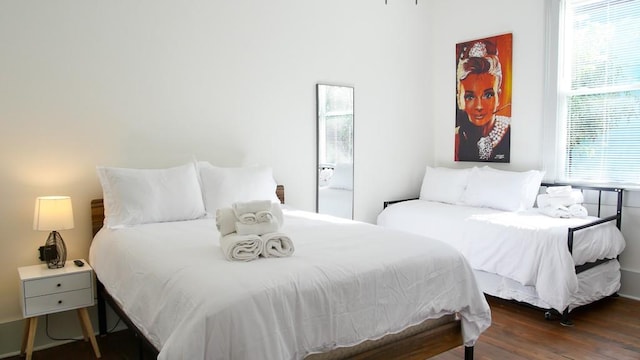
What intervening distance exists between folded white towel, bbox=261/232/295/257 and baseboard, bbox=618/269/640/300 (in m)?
3.09

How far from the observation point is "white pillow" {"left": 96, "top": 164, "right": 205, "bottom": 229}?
2896 millimetres

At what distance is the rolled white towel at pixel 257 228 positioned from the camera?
2252 mm

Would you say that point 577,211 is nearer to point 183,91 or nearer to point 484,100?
point 484,100

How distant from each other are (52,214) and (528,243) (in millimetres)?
3079

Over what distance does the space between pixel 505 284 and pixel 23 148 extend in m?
3.40

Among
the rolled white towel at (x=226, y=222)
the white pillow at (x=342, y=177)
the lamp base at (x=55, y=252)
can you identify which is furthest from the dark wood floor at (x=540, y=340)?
the white pillow at (x=342, y=177)

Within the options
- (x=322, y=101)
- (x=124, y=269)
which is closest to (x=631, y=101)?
(x=322, y=101)

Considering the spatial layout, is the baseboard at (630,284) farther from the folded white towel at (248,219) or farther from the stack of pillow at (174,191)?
the folded white towel at (248,219)

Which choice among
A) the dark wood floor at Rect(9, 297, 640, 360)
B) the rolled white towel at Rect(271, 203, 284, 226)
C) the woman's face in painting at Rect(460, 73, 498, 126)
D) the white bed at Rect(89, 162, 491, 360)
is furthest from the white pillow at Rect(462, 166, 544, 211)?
the rolled white towel at Rect(271, 203, 284, 226)

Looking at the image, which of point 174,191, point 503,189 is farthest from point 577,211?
point 174,191

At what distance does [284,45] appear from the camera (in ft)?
12.9

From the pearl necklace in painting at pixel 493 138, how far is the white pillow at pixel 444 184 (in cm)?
31

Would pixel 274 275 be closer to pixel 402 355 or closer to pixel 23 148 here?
pixel 402 355

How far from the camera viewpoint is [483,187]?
4.28 meters
